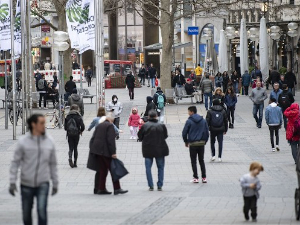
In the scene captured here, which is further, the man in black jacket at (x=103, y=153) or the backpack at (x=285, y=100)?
the backpack at (x=285, y=100)

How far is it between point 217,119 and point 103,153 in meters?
5.44

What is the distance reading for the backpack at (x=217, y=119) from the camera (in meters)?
22.0

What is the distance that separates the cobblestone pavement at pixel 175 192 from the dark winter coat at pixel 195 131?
2.85ft

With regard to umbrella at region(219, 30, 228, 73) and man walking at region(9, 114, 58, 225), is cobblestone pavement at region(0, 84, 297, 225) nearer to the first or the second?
man walking at region(9, 114, 58, 225)

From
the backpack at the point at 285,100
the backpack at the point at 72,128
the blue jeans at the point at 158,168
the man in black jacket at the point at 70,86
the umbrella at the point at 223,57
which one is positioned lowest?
the blue jeans at the point at 158,168

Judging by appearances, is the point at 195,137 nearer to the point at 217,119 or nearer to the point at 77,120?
the point at 217,119

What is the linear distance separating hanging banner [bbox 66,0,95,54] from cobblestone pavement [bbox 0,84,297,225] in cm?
344

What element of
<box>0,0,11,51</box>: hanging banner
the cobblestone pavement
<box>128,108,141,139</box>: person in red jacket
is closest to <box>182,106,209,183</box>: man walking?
the cobblestone pavement

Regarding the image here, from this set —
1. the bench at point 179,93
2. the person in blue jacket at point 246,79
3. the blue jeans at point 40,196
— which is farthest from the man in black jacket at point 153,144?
the person in blue jacket at point 246,79

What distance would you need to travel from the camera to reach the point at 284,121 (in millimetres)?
29891

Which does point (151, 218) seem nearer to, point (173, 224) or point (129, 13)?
point (173, 224)

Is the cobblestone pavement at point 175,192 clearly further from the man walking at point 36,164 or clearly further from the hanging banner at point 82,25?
A: the hanging banner at point 82,25

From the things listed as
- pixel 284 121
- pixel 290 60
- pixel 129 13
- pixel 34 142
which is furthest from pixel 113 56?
pixel 34 142

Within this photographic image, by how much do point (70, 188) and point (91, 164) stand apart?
47.1 inches
